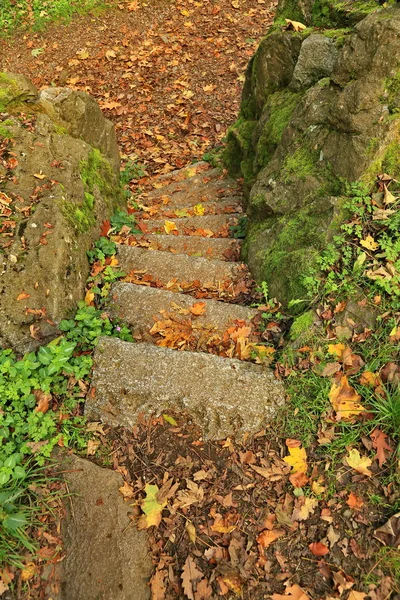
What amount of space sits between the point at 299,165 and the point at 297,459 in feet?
8.08

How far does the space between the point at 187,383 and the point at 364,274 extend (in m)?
1.44

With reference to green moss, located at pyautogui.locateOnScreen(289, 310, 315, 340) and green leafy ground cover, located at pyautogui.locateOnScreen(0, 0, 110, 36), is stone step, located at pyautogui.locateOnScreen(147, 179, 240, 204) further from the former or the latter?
green leafy ground cover, located at pyautogui.locateOnScreen(0, 0, 110, 36)

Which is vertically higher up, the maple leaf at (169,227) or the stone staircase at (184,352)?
the stone staircase at (184,352)

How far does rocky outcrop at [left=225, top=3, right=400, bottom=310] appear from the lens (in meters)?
3.19

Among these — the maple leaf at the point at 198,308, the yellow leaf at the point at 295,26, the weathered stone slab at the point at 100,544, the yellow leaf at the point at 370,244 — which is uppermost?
the yellow leaf at the point at 295,26

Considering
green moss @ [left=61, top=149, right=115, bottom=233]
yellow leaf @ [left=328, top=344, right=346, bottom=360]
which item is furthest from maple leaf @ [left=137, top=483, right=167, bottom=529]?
green moss @ [left=61, top=149, right=115, bottom=233]

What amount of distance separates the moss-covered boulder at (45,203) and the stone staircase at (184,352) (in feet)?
1.49

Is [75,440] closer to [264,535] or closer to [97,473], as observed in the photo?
[97,473]

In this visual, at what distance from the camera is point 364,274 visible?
3014 mm

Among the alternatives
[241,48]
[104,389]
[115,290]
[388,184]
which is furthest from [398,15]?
[241,48]

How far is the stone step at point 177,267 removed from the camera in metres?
4.00

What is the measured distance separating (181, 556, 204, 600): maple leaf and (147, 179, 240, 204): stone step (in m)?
4.61

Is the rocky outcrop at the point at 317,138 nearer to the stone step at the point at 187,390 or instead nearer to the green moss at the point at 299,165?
the green moss at the point at 299,165

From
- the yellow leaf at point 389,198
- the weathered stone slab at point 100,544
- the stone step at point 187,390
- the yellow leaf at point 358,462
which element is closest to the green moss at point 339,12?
the yellow leaf at point 389,198
